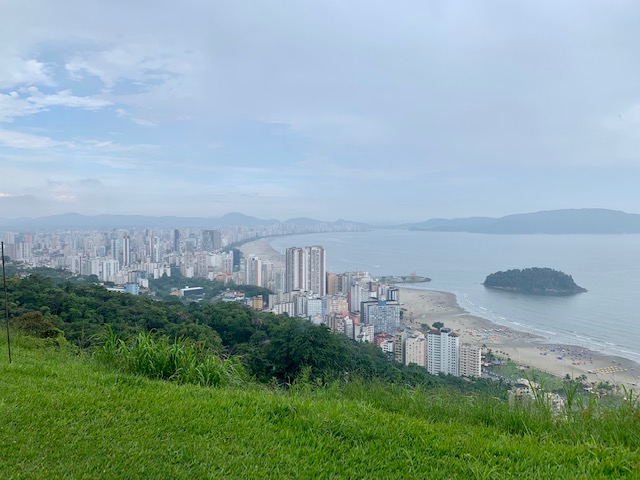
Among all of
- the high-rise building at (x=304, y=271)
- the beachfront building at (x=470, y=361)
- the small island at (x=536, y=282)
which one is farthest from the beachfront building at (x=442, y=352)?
the small island at (x=536, y=282)

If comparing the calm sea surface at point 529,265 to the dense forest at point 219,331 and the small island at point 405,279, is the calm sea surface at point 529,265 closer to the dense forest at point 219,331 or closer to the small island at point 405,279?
the small island at point 405,279

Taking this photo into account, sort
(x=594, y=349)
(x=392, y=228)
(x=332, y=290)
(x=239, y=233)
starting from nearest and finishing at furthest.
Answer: (x=594, y=349), (x=332, y=290), (x=239, y=233), (x=392, y=228)

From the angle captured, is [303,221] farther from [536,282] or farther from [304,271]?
[536,282]

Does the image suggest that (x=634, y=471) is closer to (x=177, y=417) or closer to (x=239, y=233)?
→ (x=177, y=417)

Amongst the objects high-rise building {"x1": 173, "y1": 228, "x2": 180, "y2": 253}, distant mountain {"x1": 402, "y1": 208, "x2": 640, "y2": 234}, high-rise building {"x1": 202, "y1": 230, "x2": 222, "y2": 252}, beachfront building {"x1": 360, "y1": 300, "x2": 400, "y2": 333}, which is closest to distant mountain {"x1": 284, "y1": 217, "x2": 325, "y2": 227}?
high-rise building {"x1": 202, "y1": 230, "x2": 222, "y2": 252}

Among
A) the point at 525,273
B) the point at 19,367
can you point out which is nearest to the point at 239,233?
the point at 525,273

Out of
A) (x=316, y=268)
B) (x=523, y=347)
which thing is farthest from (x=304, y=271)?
(x=523, y=347)
